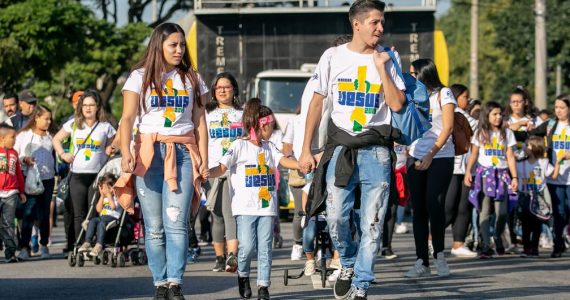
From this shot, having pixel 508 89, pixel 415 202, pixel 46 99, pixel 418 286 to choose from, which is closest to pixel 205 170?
pixel 418 286

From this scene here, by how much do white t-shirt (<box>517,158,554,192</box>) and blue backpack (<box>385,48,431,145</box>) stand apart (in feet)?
22.4

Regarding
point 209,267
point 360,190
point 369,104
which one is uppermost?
point 369,104

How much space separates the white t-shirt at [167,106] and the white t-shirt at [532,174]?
7.48m

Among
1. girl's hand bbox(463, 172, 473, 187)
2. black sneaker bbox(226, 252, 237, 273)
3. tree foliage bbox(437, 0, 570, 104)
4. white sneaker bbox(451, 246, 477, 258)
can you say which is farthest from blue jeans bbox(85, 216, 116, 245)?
tree foliage bbox(437, 0, 570, 104)

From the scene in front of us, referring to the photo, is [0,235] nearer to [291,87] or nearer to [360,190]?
[360,190]

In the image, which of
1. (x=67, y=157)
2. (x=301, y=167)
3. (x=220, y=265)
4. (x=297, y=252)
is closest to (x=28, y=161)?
(x=67, y=157)

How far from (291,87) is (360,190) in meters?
16.7

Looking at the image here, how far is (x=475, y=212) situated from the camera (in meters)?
16.4

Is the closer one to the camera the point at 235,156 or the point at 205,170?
the point at 205,170

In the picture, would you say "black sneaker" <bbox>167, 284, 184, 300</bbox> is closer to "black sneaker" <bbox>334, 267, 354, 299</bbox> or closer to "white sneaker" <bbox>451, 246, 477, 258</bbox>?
"black sneaker" <bbox>334, 267, 354, 299</bbox>

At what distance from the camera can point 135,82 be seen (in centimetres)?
963

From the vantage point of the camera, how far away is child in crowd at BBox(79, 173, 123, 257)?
1458cm

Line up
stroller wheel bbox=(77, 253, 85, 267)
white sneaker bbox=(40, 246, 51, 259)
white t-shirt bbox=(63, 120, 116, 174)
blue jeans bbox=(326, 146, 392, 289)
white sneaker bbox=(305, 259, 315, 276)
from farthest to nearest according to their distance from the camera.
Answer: white sneaker bbox=(40, 246, 51, 259), white t-shirt bbox=(63, 120, 116, 174), stroller wheel bbox=(77, 253, 85, 267), white sneaker bbox=(305, 259, 315, 276), blue jeans bbox=(326, 146, 392, 289)

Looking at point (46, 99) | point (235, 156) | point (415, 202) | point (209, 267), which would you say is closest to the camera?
point (235, 156)
